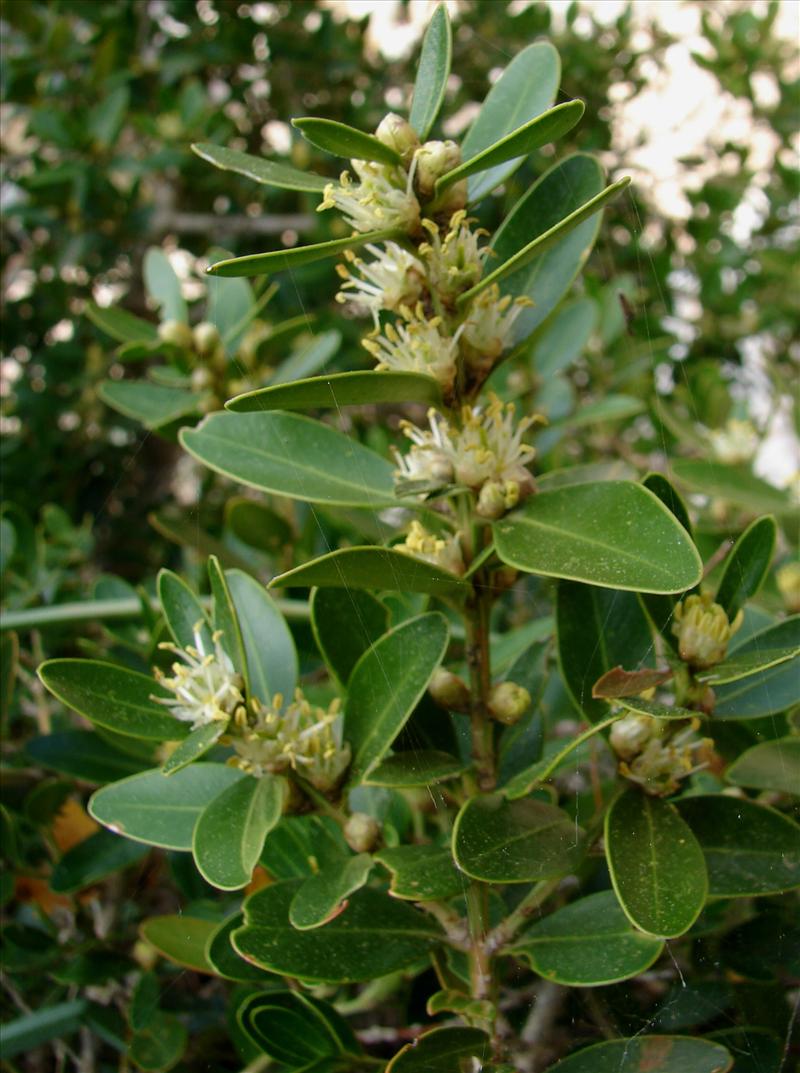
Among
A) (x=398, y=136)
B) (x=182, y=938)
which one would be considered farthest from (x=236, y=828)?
(x=398, y=136)

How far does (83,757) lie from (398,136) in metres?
0.76

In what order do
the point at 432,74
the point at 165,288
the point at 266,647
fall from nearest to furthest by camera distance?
the point at 432,74 → the point at 266,647 → the point at 165,288

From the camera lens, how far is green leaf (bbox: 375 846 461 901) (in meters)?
0.71

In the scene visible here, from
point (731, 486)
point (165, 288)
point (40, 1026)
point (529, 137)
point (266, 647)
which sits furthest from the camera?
point (165, 288)

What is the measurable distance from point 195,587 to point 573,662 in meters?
0.72

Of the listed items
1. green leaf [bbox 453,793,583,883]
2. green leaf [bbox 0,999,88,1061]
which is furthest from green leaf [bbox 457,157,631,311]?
green leaf [bbox 0,999,88,1061]

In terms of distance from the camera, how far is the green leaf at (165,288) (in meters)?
1.42

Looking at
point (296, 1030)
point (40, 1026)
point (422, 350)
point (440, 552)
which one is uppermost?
point (422, 350)

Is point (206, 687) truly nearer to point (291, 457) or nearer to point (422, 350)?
point (291, 457)

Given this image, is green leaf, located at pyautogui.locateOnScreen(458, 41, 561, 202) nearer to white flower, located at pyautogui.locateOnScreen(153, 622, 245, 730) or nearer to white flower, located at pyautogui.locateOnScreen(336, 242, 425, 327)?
white flower, located at pyautogui.locateOnScreen(336, 242, 425, 327)

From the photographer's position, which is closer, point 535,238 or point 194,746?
point 194,746

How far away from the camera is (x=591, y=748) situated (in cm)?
99

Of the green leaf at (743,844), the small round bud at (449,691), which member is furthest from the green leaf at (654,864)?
the small round bud at (449,691)

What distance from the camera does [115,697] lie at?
81 cm
